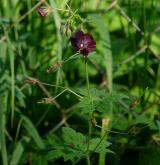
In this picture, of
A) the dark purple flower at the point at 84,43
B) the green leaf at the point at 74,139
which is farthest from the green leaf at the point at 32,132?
the dark purple flower at the point at 84,43

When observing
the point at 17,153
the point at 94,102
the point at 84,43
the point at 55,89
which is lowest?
the point at 17,153

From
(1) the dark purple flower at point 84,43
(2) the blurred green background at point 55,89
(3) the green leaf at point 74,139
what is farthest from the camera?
(2) the blurred green background at point 55,89

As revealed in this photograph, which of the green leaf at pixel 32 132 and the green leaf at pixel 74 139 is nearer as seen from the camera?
the green leaf at pixel 74 139

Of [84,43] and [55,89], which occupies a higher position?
[84,43]

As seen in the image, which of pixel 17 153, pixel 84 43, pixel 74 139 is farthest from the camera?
pixel 17 153

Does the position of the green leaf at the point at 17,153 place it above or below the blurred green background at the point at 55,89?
below

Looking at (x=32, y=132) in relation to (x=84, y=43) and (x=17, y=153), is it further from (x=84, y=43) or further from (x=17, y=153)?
(x=84, y=43)

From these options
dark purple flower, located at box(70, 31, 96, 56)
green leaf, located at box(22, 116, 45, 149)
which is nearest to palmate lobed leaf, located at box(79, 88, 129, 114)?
dark purple flower, located at box(70, 31, 96, 56)

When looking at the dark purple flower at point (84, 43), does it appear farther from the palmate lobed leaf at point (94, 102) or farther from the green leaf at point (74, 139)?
the green leaf at point (74, 139)

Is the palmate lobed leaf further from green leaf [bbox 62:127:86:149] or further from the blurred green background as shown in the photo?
the blurred green background

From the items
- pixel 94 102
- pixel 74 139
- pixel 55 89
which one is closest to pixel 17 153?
pixel 55 89
